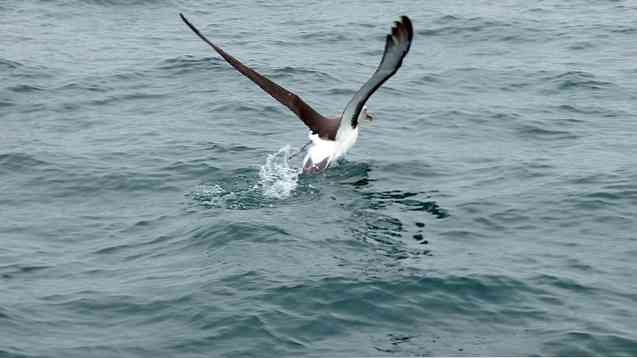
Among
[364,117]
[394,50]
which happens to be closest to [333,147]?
[364,117]

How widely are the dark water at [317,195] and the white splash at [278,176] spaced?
5cm

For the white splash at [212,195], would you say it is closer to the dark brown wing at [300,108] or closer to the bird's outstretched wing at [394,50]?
the dark brown wing at [300,108]

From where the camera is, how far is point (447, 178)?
18.4m

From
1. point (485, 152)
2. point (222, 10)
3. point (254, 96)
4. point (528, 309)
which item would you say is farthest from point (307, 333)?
point (222, 10)

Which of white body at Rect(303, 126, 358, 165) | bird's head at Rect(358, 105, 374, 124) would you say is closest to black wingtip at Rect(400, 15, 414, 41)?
white body at Rect(303, 126, 358, 165)

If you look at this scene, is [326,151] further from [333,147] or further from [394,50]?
[394,50]

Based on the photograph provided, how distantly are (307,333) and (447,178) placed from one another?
21.0 feet

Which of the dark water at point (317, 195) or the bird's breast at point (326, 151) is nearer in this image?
the dark water at point (317, 195)

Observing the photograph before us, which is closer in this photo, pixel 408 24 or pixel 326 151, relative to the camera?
pixel 408 24

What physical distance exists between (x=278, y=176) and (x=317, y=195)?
102 centimetres

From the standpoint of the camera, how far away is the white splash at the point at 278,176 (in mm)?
17531

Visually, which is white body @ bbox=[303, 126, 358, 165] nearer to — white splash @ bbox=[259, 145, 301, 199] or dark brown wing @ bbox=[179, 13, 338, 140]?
dark brown wing @ bbox=[179, 13, 338, 140]

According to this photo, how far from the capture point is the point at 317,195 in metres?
17.5

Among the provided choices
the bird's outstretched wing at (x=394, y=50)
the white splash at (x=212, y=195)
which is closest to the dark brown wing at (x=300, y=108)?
the white splash at (x=212, y=195)
